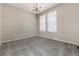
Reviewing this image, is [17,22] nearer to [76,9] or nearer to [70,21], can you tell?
[70,21]

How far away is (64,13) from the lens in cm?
409

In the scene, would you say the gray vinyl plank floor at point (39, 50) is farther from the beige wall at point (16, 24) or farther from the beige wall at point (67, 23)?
the beige wall at point (16, 24)

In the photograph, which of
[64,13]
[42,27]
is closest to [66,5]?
[64,13]

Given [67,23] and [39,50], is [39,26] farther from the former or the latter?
[39,50]

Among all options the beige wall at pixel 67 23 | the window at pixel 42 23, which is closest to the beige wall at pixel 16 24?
the window at pixel 42 23

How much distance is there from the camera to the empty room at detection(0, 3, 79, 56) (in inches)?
138

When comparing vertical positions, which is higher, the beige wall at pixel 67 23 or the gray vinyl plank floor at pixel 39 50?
the beige wall at pixel 67 23

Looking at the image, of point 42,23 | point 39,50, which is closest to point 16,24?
point 42,23

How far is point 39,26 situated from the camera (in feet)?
20.3

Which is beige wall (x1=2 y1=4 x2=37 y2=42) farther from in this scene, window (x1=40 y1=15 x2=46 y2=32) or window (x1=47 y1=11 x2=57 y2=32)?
window (x1=47 y1=11 x2=57 y2=32)

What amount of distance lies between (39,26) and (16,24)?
2129mm

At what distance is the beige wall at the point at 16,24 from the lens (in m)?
4.28

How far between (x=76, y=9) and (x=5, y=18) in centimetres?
419

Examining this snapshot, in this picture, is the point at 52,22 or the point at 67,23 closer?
the point at 67,23
